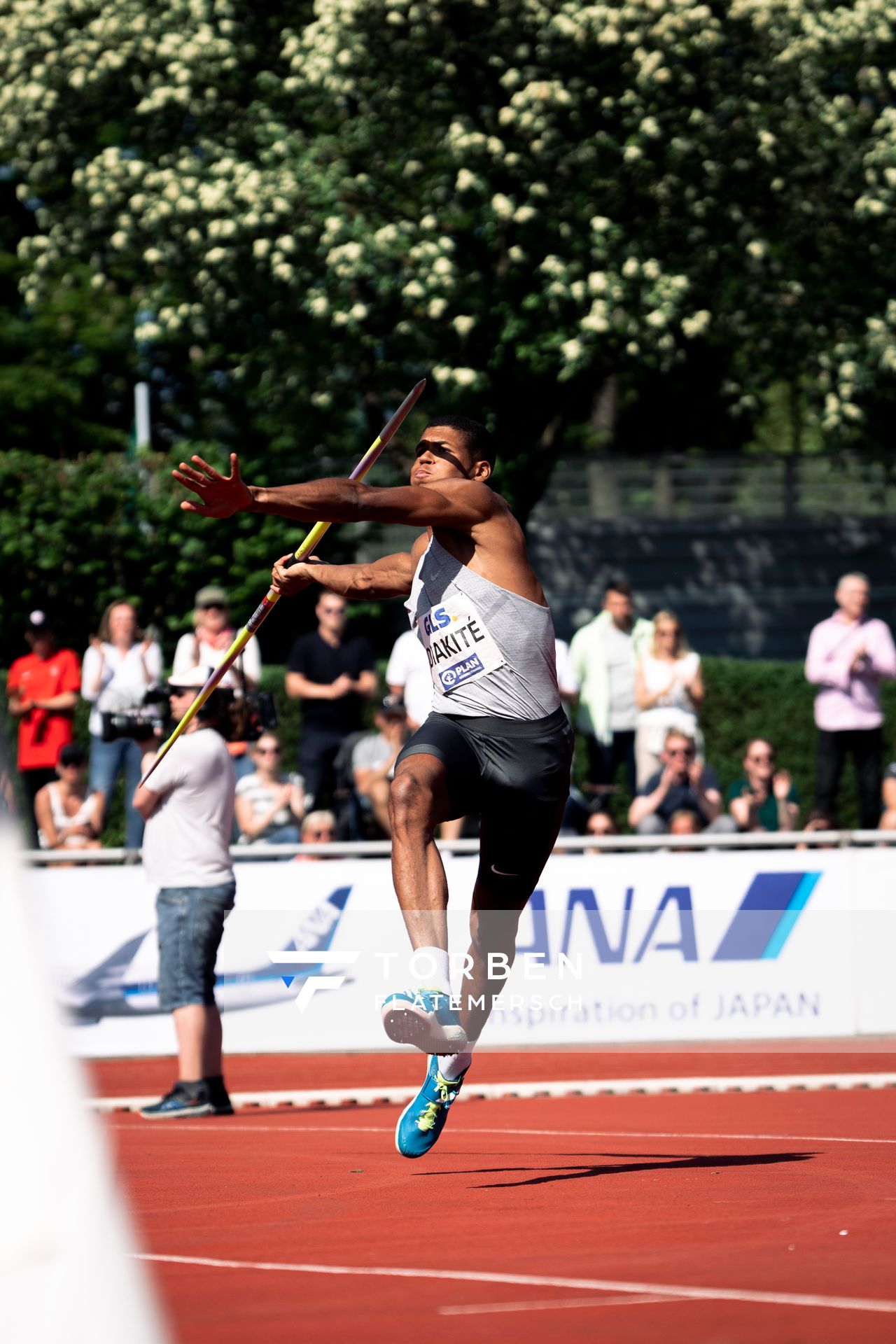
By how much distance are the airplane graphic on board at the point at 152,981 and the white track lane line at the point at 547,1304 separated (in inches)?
343

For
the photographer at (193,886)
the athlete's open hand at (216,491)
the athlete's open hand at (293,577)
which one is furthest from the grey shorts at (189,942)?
the athlete's open hand at (216,491)

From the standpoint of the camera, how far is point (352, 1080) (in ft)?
40.6

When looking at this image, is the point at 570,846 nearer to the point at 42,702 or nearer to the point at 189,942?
the point at 189,942

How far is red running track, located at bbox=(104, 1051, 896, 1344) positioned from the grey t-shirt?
622 centimetres

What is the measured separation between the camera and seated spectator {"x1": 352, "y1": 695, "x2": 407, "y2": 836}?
47.4ft

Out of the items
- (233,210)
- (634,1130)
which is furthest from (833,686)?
(233,210)

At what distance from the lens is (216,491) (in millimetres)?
5777

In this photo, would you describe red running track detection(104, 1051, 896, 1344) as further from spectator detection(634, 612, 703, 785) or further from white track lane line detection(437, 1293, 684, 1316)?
spectator detection(634, 612, 703, 785)

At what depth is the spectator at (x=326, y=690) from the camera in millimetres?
15172

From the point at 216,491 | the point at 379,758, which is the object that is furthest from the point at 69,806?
the point at 216,491

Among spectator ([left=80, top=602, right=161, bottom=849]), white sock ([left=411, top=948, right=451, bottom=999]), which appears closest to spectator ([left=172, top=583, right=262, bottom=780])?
spectator ([left=80, top=602, right=161, bottom=849])

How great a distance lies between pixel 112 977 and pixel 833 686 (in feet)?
18.8

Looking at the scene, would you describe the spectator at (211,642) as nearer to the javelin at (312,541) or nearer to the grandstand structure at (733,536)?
the javelin at (312,541)

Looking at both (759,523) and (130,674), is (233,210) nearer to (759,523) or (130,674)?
(130,674)
